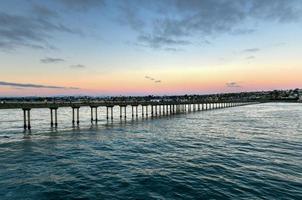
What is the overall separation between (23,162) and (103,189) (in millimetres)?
11400

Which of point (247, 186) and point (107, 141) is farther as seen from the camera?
point (107, 141)

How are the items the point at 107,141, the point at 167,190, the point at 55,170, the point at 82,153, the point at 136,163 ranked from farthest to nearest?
the point at 107,141
the point at 82,153
the point at 136,163
the point at 55,170
the point at 167,190

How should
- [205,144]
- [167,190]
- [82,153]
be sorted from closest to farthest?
[167,190]
[82,153]
[205,144]

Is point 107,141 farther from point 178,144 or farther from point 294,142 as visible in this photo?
point 294,142

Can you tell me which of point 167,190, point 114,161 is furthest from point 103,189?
point 114,161

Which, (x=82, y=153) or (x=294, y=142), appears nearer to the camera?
(x=82, y=153)

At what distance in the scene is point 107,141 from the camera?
1453 inches

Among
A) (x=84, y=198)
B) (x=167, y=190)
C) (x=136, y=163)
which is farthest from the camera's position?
(x=136, y=163)

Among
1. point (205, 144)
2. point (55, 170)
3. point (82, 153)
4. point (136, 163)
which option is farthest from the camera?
point (205, 144)

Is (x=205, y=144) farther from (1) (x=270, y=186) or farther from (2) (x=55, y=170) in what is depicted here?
(2) (x=55, y=170)

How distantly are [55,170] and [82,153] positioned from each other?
6872 mm

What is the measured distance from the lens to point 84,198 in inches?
611

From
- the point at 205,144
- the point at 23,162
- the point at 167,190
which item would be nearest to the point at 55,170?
the point at 23,162

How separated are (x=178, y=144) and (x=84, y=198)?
19110mm
